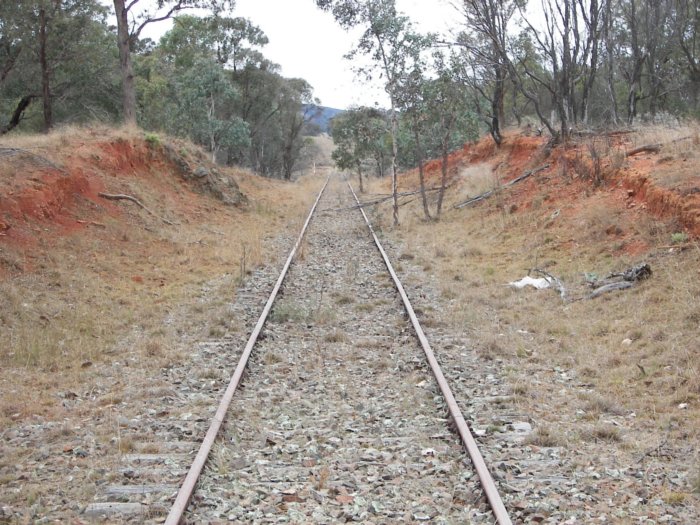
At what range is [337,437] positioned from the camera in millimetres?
5988

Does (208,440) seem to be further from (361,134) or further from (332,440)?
(361,134)

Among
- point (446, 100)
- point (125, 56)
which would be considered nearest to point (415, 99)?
point (446, 100)

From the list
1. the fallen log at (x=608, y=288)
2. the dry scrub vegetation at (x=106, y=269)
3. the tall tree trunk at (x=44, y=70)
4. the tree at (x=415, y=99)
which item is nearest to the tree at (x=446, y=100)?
the tree at (x=415, y=99)

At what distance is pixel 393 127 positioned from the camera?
21.6 metres

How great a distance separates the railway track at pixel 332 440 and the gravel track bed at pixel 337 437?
0.04 ft

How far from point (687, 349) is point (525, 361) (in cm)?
181

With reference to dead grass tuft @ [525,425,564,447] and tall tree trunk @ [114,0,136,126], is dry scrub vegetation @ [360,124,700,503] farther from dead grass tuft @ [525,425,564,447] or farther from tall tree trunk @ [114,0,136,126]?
tall tree trunk @ [114,0,136,126]

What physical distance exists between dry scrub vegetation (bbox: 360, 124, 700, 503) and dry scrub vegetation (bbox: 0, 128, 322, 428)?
412 centimetres

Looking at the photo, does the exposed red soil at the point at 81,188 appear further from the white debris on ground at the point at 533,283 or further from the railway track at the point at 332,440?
the white debris on ground at the point at 533,283

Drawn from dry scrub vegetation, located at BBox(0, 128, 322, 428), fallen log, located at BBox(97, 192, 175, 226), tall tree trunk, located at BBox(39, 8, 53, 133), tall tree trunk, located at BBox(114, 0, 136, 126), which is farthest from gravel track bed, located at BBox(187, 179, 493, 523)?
tall tree trunk, located at BBox(39, 8, 53, 133)

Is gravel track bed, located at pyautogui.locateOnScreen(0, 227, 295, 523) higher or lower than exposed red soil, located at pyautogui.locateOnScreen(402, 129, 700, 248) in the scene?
lower

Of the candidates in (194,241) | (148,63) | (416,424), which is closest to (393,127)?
(194,241)

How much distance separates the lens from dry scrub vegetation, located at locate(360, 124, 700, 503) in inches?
243

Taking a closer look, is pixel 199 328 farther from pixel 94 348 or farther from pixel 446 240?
pixel 446 240
